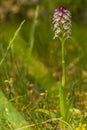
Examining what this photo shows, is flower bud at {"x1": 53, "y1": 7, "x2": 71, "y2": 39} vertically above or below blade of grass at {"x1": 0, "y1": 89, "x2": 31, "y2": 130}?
above

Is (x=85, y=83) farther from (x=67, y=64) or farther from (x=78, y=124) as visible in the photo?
(x=78, y=124)

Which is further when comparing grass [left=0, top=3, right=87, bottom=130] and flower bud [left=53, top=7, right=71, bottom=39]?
grass [left=0, top=3, right=87, bottom=130]

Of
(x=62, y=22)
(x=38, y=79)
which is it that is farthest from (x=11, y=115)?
(x=38, y=79)

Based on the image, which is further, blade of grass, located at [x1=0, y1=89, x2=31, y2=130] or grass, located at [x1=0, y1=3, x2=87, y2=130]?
grass, located at [x1=0, y1=3, x2=87, y2=130]

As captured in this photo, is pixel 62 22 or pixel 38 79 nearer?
pixel 62 22

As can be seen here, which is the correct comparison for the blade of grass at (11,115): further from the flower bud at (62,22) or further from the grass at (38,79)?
the flower bud at (62,22)

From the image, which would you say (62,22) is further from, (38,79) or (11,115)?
(38,79)

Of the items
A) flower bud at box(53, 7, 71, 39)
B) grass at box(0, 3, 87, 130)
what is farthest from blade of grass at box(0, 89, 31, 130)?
flower bud at box(53, 7, 71, 39)

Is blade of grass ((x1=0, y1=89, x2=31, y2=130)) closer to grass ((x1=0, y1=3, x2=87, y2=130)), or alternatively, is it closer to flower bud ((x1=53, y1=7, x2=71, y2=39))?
grass ((x1=0, y1=3, x2=87, y2=130))

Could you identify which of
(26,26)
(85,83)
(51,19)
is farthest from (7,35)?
(51,19)
